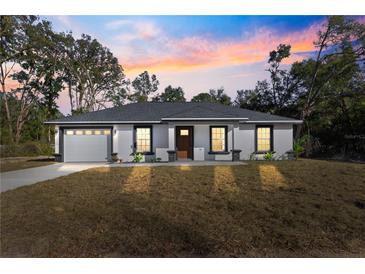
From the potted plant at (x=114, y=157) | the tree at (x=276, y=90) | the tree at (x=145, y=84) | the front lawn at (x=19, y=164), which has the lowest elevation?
the front lawn at (x=19, y=164)

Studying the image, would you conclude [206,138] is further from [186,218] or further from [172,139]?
[186,218]

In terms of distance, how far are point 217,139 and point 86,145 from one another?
7.96 m

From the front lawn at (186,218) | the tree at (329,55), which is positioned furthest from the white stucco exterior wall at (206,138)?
the tree at (329,55)

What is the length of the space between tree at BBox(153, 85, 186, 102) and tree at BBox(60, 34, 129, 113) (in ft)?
33.4

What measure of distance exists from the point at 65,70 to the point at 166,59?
22276 millimetres

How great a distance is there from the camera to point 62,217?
5441mm

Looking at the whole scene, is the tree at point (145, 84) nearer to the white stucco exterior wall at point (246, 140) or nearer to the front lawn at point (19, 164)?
the front lawn at point (19, 164)

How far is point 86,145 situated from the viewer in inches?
595

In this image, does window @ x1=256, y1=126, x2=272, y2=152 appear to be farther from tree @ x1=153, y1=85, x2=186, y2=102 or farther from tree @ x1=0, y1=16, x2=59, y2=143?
tree @ x1=153, y1=85, x2=186, y2=102

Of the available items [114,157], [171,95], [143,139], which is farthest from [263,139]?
[171,95]

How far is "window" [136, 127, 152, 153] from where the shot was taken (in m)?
15.0

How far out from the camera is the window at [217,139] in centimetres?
1471

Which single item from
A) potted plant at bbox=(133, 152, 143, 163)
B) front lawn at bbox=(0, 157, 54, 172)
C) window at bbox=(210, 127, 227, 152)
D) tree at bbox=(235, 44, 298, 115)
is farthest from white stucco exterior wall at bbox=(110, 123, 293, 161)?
tree at bbox=(235, 44, 298, 115)

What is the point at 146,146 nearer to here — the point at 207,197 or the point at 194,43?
the point at 194,43
